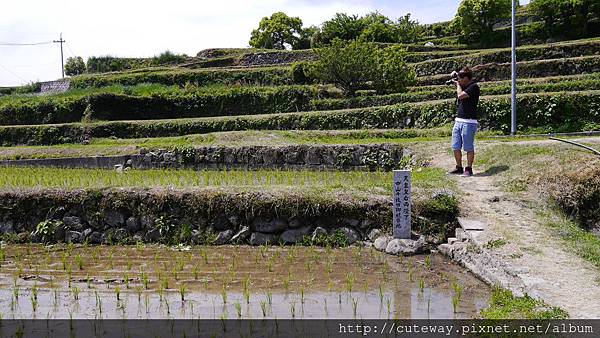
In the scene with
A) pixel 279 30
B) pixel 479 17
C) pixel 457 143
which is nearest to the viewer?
pixel 457 143

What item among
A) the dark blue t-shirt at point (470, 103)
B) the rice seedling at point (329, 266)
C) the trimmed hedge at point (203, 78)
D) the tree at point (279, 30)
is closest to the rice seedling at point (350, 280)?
the rice seedling at point (329, 266)

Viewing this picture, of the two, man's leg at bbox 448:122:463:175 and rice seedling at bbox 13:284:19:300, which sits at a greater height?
man's leg at bbox 448:122:463:175

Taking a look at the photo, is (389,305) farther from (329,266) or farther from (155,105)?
(155,105)

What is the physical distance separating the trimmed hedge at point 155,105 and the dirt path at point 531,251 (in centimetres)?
1633

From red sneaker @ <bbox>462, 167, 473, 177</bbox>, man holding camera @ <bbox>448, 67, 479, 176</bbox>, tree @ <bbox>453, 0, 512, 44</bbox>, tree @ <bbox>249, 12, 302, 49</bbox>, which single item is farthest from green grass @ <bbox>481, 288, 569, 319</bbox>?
tree @ <bbox>249, 12, 302, 49</bbox>

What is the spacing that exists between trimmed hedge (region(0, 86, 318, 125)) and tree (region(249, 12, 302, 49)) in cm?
2729

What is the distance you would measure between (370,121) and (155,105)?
1091 centimetres

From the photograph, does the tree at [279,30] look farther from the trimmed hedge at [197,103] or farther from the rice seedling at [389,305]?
the rice seedling at [389,305]

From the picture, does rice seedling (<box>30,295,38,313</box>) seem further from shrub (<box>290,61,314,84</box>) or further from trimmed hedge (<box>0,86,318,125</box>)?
shrub (<box>290,61,314,84</box>)

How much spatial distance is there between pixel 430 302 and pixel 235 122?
15114mm

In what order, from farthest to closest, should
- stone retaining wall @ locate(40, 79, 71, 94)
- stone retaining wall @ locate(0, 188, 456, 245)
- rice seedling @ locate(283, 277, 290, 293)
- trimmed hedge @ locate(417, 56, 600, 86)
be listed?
stone retaining wall @ locate(40, 79, 71, 94) < trimmed hedge @ locate(417, 56, 600, 86) < stone retaining wall @ locate(0, 188, 456, 245) < rice seedling @ locate(283, 277, 290, 293)

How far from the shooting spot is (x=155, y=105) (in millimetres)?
24797

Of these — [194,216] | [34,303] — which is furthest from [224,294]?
[194,216]

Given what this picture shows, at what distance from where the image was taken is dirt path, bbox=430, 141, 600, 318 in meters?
4.57
